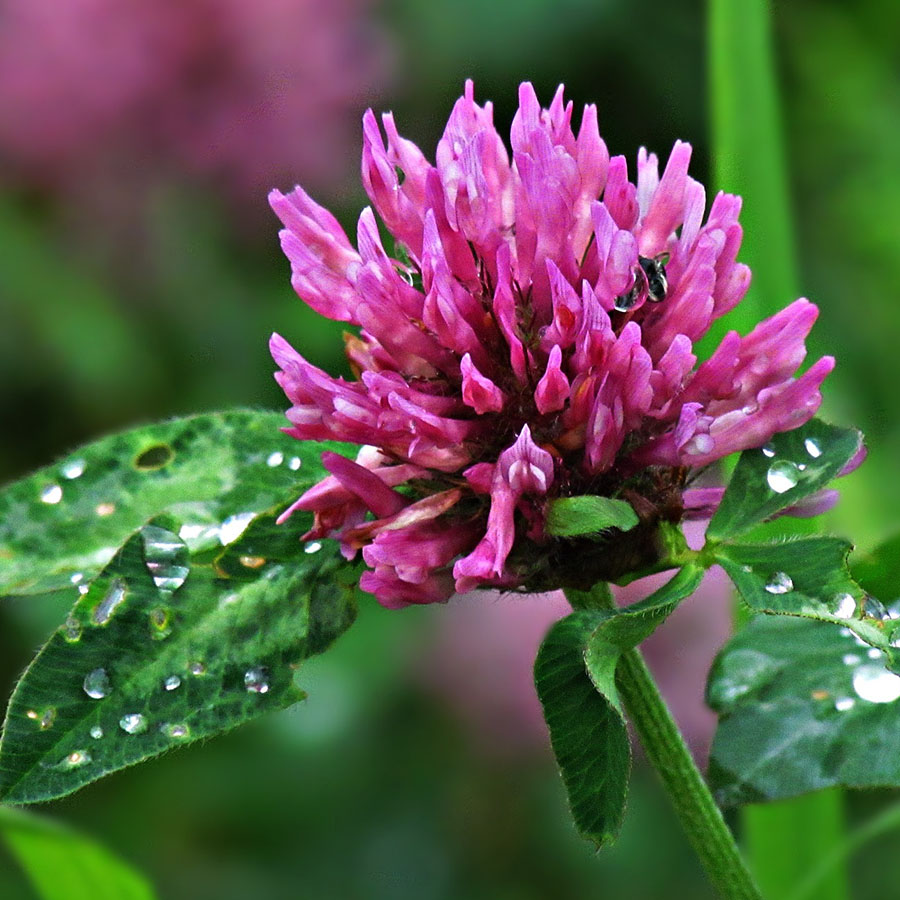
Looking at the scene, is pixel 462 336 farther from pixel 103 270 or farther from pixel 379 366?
pixel 103 270

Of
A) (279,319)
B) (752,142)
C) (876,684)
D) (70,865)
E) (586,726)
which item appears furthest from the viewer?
(279,319)

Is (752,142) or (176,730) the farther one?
(752,142)

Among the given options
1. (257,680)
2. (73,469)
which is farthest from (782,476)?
(73,469)

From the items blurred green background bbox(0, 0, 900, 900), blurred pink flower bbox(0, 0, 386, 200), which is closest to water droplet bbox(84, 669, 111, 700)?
blurred green background bbox(0, 0, 900, 900)

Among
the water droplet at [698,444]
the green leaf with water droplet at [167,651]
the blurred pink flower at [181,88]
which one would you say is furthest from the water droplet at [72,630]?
the blurred pink flower at [181,88]

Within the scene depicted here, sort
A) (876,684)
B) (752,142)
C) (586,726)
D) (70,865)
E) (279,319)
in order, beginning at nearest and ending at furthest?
1. (586,726)
2. (876,684)
3. (70,865)
4. (752,142)
5. (279,319)

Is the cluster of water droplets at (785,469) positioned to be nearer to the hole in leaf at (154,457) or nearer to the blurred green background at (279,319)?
the hole in leaf at (154,457)

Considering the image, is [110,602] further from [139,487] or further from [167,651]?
[139,487]

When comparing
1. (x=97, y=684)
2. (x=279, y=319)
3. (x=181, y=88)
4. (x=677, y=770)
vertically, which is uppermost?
(x=181, y=88)

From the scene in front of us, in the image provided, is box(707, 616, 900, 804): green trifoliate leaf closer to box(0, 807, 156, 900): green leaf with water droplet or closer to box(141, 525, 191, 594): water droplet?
box(141, 525, 191, 594): water droplet
